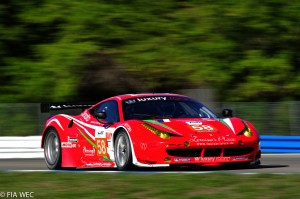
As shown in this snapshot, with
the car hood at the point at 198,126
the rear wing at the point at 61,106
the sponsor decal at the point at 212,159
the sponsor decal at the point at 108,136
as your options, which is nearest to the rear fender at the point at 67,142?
the rear wing at the point at 61,106

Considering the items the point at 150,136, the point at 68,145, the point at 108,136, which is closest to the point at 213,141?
the point at 150,136

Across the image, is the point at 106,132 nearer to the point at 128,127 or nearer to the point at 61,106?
the point at 128,127

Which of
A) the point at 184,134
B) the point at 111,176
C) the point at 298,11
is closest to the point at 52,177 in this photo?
the point at 111,176

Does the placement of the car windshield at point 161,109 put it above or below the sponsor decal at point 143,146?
above

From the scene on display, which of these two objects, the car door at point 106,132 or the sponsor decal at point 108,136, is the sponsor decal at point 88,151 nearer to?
the car door at point 106,132

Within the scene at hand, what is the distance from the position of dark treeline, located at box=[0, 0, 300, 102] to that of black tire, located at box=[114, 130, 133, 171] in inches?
534

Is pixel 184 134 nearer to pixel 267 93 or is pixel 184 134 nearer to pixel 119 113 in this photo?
pixel 119 113

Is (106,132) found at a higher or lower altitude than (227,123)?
lower

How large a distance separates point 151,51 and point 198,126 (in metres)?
15.2

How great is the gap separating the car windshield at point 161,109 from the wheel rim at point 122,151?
0.53 m

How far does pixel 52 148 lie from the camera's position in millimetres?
13102

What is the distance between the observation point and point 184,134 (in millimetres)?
10406

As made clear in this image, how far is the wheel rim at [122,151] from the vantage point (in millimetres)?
10812

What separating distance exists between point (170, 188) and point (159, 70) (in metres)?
17.2
